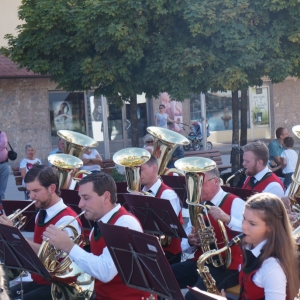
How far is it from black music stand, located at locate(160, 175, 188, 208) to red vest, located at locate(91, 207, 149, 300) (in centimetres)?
193

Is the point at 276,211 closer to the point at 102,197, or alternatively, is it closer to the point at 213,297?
the point at 213,297

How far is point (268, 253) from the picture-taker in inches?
119

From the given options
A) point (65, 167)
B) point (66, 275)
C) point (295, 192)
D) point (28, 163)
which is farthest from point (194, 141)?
point (66, 275)

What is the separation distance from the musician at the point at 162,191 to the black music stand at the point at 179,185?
30 centimetres

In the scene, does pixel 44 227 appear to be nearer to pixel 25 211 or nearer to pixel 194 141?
pixel 25 211

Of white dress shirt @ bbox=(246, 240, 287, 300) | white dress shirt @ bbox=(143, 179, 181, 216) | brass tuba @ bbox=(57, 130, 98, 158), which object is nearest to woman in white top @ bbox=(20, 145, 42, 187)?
brass tuba @ bbox=(57, 130, 98, 158)

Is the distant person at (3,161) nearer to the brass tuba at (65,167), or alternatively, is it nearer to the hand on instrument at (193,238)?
the brass tuba at (65,167)

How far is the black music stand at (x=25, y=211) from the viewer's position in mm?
5023

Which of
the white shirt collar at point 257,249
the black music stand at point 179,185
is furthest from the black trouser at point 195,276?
the white shirt collar at point 257,249

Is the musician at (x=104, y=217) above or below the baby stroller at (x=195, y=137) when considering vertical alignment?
A: above

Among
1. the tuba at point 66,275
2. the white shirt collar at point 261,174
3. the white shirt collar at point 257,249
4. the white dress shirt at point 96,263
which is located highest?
the white shirt collar at point 257,249

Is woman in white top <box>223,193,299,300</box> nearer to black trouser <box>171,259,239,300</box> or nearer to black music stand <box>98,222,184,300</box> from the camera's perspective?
black music stand <box>98,222,184,300</box>

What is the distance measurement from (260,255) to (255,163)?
102 inches

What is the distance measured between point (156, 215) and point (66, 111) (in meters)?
13.5
